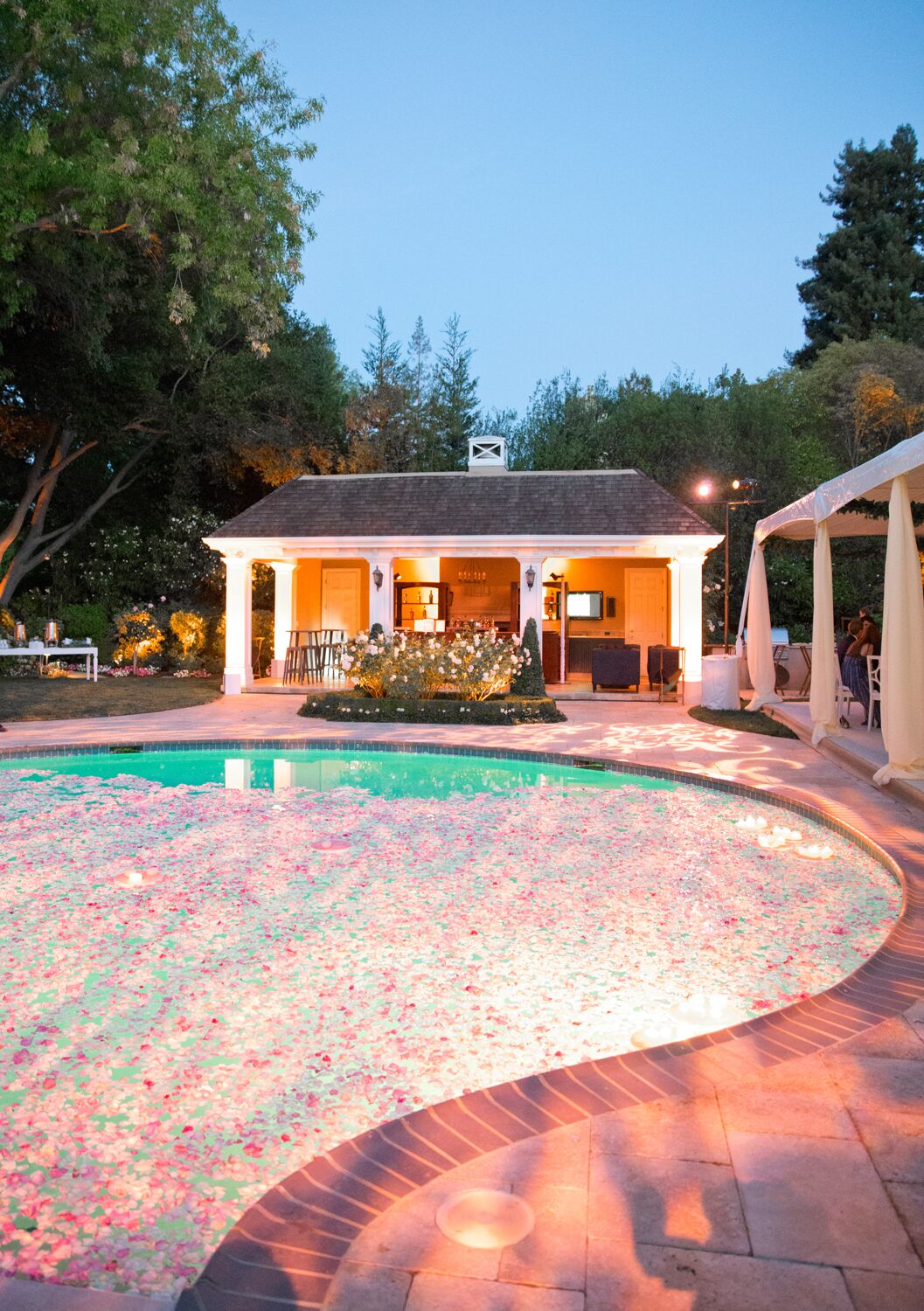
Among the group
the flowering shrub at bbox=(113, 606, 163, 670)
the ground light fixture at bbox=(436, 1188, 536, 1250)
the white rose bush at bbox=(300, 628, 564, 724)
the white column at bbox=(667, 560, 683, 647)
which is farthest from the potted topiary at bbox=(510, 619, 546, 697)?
the ground light fixture at bbox=(436, 1188, 536, 1250)

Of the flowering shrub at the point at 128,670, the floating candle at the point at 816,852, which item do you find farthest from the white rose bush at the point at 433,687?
the flowering shrub at the point at 128,670

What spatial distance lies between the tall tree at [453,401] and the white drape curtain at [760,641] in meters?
15.6

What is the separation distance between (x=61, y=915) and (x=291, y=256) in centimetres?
1149

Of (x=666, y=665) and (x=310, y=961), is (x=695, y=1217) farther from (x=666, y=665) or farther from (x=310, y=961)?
(x=666, y=665)

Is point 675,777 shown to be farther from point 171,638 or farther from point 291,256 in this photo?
point 171,638

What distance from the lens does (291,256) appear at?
1408 centimetres

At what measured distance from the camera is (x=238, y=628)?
17.3 meters

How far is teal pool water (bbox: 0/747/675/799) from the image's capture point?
30.2ft

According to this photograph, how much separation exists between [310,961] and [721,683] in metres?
10.7

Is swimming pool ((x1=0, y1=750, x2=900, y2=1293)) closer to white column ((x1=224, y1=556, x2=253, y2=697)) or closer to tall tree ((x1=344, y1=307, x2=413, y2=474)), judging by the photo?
white column ((x1=224, y1=556, x2=253, y2=697))

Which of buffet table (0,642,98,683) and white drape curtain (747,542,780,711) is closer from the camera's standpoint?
white drape curtain (747,542,780,711)

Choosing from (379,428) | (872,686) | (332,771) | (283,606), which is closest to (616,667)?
(872,686)

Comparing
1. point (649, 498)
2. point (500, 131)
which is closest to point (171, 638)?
point (649, 498)

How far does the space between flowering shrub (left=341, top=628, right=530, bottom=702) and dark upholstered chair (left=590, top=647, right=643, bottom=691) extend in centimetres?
270
